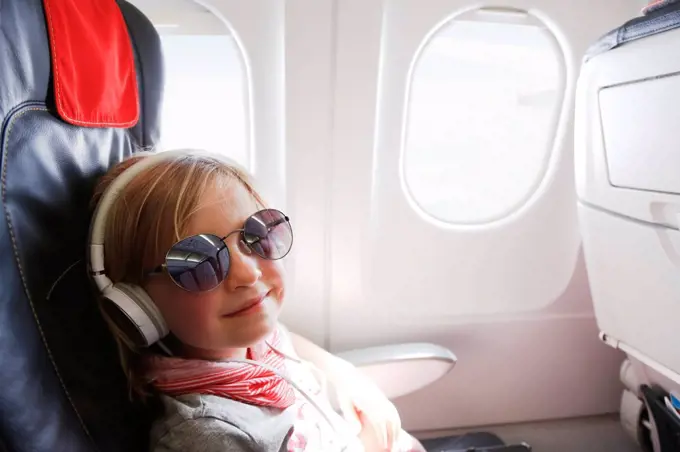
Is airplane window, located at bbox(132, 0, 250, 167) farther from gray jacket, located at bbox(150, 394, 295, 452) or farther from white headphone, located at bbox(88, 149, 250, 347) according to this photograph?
gray jacket, located at bbox(150, 394, 295, 452)

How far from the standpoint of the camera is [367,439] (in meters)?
1.35

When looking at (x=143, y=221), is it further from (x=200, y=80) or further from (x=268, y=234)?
(x=200, y=80)

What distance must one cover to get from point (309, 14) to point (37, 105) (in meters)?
0.85

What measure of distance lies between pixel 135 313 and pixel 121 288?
5 cm

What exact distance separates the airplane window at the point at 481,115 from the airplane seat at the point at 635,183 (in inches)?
16.4

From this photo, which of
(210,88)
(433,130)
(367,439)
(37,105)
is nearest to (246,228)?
(37,105)

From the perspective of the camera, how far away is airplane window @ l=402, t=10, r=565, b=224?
66.2 inches

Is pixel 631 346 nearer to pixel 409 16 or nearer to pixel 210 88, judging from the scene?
pixel 409 16

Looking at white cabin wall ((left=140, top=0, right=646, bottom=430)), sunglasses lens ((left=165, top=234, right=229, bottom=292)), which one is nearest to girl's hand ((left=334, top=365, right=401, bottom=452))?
white cabin wall ((left=140, top=0, right=646, bottom=430))

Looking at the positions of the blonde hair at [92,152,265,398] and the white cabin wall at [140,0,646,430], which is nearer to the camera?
the blonde hair at [92,152,265,398]

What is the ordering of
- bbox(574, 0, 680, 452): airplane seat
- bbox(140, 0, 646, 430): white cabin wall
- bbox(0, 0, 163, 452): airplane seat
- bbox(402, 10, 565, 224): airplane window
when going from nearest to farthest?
bbox(0, 0, 163, 452): airplane seat < bbox(574, 0, 680, 452): airplane seat < bbox(140, 0, 646, 430): white cabin wall < bbox(402, 10, 565, 224): airplane window

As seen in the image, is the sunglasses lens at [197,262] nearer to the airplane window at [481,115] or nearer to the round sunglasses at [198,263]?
the round sunglasses at [198,263]

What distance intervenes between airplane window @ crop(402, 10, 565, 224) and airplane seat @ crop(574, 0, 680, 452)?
0.42 metres

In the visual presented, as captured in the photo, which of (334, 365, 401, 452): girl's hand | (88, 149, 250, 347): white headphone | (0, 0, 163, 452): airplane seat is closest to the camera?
(0, 0, 163, 452): airplane seat
